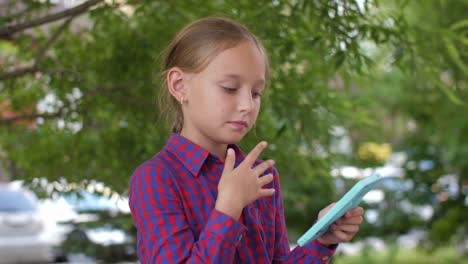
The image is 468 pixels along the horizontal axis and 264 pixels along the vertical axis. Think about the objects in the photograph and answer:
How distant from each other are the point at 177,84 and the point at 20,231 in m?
8.44

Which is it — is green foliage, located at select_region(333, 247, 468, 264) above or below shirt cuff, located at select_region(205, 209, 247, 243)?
below

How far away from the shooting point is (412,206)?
32.0 ft

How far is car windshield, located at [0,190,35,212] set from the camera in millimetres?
9617

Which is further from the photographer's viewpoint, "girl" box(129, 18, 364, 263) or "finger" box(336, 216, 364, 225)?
"finger" box(336, 216, 364, 225)

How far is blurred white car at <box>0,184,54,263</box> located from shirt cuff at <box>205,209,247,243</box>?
8360 mm

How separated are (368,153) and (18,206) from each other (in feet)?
15.3

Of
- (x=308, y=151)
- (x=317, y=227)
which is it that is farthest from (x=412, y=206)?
(x=317, y=227)

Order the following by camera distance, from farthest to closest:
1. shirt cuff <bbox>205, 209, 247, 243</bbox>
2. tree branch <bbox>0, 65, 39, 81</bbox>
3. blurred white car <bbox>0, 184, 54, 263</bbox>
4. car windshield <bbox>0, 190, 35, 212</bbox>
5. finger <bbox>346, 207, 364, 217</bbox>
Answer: car windshield <bbox>0, 190, 35, 212</bbox>
blurred white car <bbox>0, 184, 54, 263</bbox>
tree branch <bbox>0, 65, 39, 81</bbox>
finger <bbox>346, 207, 364, 217</bbox>
shirt cuff <bbox>205, 209, 247, 243</bbox>

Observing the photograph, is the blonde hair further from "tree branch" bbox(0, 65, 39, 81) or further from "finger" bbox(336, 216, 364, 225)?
"tree branch" bbox(0, 65, 39, 81)

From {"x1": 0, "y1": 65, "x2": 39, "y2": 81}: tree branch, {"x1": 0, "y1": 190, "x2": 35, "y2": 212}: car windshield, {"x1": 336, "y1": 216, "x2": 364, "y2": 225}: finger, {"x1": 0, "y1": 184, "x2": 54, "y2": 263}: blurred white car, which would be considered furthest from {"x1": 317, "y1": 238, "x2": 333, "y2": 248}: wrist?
{"x1": 0, "y1": 190, "x2": 35, "y2": 212}: car windshield

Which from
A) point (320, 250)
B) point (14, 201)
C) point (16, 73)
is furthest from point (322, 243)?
point (14, 201)

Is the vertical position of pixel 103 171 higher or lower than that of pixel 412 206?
higher

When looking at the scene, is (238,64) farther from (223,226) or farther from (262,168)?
(223,226)

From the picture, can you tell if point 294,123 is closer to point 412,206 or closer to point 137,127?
point 137,127
